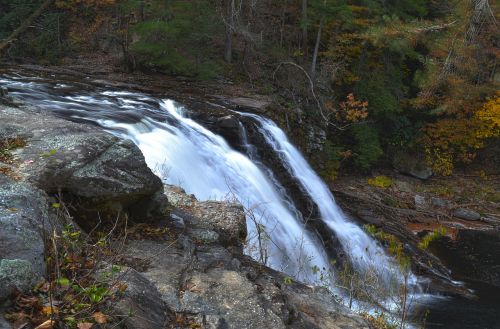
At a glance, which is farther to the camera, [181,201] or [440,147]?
[440,147]

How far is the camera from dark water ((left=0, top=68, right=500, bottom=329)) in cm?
857

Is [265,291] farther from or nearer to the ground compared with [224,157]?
farther from the ground

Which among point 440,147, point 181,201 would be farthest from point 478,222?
point 181,201

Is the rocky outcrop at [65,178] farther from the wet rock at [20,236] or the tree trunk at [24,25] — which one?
the tree trunk at [24,25]

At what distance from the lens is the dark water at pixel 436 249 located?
857 cm

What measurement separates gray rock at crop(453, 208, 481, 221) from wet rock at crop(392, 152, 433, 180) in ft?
9.71

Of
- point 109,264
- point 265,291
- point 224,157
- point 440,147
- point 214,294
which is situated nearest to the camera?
point 109,264

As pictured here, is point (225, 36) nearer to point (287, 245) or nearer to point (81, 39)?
point (81, 39)

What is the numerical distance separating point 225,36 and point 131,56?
3.58 meters

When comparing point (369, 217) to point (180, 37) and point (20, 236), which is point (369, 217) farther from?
point (20, 236)

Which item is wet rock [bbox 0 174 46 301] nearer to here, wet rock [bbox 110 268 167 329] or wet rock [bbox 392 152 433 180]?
wet rock [bbox 110 268 167 329]

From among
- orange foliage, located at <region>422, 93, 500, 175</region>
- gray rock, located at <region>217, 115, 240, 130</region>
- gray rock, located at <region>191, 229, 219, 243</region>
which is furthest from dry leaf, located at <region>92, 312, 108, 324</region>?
orange foliage, located at <region>422, 93, 500, 175</region>

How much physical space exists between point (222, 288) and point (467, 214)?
42.8ft

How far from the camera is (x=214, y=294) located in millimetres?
4039
